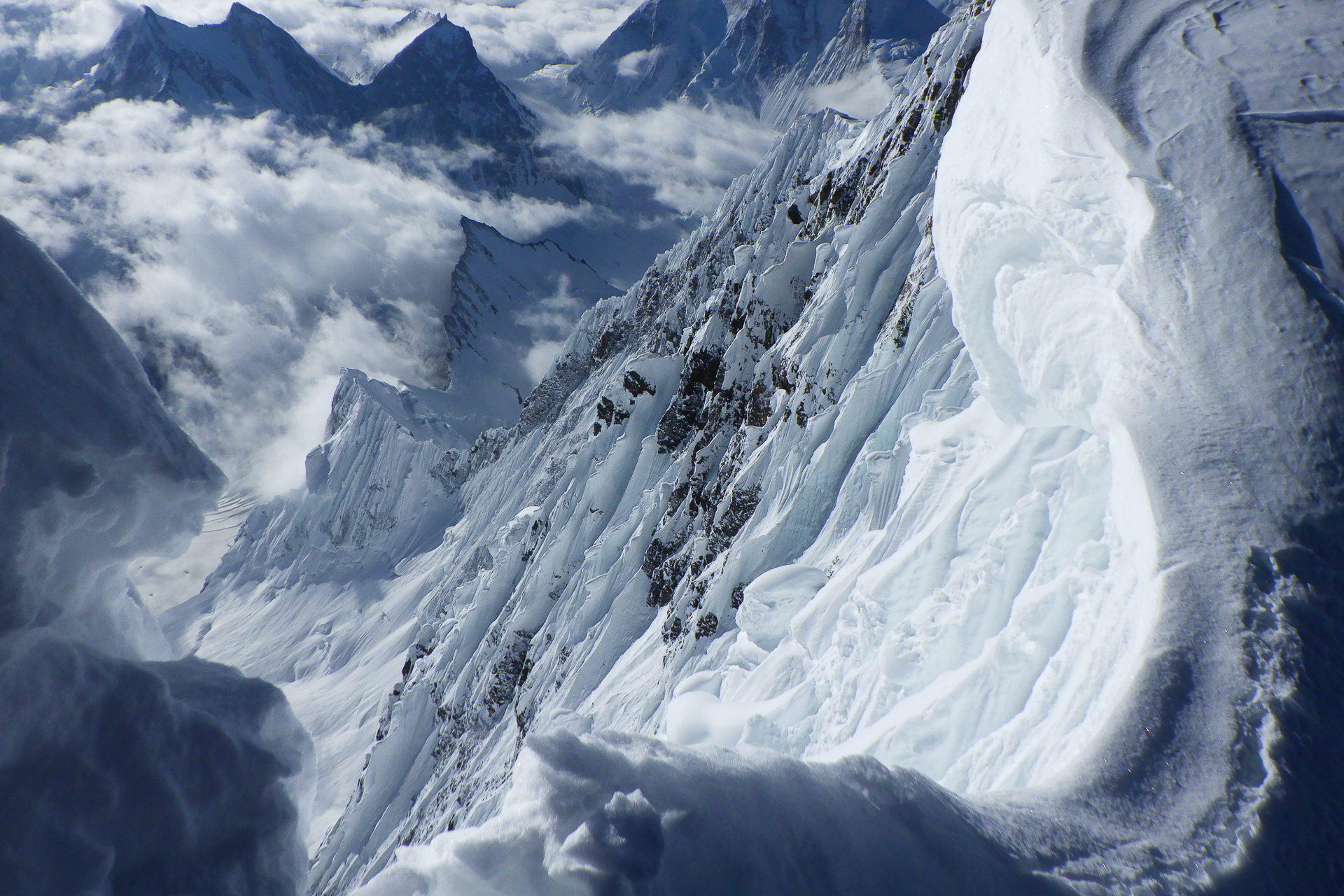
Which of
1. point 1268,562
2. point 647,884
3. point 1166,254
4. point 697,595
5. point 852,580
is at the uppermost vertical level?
point 1166,254

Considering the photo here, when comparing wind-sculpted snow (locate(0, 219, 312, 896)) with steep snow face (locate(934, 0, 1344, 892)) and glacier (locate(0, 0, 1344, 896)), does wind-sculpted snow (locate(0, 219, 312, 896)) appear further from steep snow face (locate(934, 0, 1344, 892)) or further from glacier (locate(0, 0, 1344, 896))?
steep snow face (locate(934, 0, 1344, 892))

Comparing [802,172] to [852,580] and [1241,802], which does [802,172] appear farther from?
[1241,802]

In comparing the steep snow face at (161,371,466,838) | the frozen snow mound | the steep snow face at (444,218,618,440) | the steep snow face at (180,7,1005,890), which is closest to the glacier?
the frozen snow mound

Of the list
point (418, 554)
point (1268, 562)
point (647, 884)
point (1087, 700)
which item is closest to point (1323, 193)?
point (1268, 562)

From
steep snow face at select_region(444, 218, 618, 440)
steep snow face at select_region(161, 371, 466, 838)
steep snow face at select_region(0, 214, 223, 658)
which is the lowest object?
steep snow face at select_region(161, 371, 466, 838)

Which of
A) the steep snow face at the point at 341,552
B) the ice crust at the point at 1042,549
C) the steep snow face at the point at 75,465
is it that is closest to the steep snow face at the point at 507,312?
the steep snow face at the point at 341,552

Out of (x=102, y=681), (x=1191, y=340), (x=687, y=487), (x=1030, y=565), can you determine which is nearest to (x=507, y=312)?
(x=687, y=487)

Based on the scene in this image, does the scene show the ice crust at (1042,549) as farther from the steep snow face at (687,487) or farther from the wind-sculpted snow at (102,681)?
the wind-sculpted snow at (102,681)
